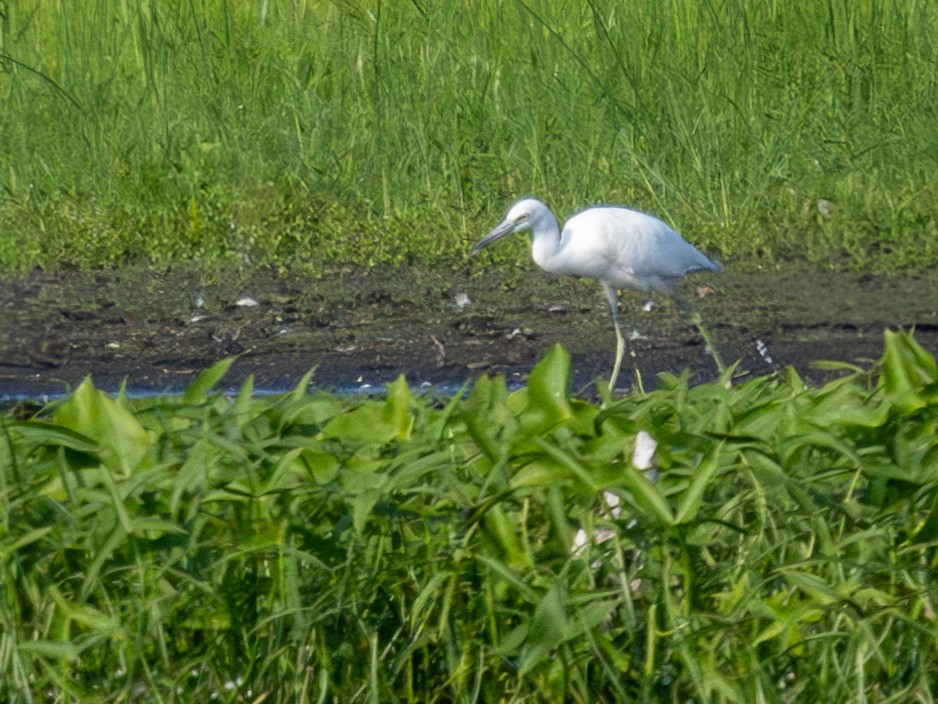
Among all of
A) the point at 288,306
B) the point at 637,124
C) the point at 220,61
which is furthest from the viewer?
the point at 220,61

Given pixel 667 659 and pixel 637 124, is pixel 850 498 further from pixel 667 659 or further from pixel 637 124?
pixel 637 124

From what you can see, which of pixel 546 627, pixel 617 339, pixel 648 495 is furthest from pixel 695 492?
pixel 617 339

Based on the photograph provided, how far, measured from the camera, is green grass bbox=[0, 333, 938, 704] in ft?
5.55

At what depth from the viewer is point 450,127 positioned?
6.64 m

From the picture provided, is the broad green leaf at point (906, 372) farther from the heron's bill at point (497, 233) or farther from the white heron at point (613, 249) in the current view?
the heron's bill at point (497, 233)

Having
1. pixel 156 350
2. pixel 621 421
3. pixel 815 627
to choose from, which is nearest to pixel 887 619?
pixel 815 627

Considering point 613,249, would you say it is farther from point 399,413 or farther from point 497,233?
point 399,413

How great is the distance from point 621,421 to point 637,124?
16.3ft

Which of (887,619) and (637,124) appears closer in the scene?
(887,619)

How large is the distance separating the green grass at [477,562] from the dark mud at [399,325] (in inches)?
113

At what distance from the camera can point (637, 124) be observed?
21.8ft

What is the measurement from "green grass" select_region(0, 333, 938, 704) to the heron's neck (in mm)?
3737

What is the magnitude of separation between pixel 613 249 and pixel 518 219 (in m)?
0.37

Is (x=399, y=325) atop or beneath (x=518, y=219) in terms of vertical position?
beneath
